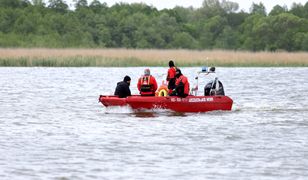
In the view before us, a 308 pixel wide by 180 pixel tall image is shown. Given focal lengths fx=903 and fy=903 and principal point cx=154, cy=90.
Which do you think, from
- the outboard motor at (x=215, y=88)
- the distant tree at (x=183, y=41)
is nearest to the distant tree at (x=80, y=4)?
the distant tree at (x=183, y=41)

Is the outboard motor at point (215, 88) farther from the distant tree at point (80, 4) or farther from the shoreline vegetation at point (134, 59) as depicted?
the distant tree at point (80, 4)

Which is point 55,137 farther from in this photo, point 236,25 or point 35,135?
point 236,25

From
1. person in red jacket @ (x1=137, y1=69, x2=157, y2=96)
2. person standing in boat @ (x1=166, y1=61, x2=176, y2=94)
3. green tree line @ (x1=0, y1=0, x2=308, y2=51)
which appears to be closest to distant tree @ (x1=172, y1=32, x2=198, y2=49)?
green tree line @ (x1=0, y1=0, x2=308, y2=51)

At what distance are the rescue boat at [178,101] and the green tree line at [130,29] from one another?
4270 centimetres

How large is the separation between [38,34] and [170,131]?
2157 inches

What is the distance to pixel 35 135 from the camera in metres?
18.5

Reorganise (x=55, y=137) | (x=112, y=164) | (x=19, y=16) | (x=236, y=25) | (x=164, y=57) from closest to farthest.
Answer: (x=112, y=164), (x=55, y=137), (x=164, y=57), (x=19, y=16), (x=236, y=25)

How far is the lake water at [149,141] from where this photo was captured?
1411cm

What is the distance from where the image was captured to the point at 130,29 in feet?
268

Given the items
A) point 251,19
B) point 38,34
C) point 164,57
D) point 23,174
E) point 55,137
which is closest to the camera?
point 23,174

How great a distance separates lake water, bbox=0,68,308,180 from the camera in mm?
14109

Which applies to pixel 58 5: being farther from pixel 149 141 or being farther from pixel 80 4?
pixel 149 141

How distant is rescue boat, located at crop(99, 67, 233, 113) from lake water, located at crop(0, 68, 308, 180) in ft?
0.78

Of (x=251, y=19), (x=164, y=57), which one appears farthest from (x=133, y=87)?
(x=251, y=19)
